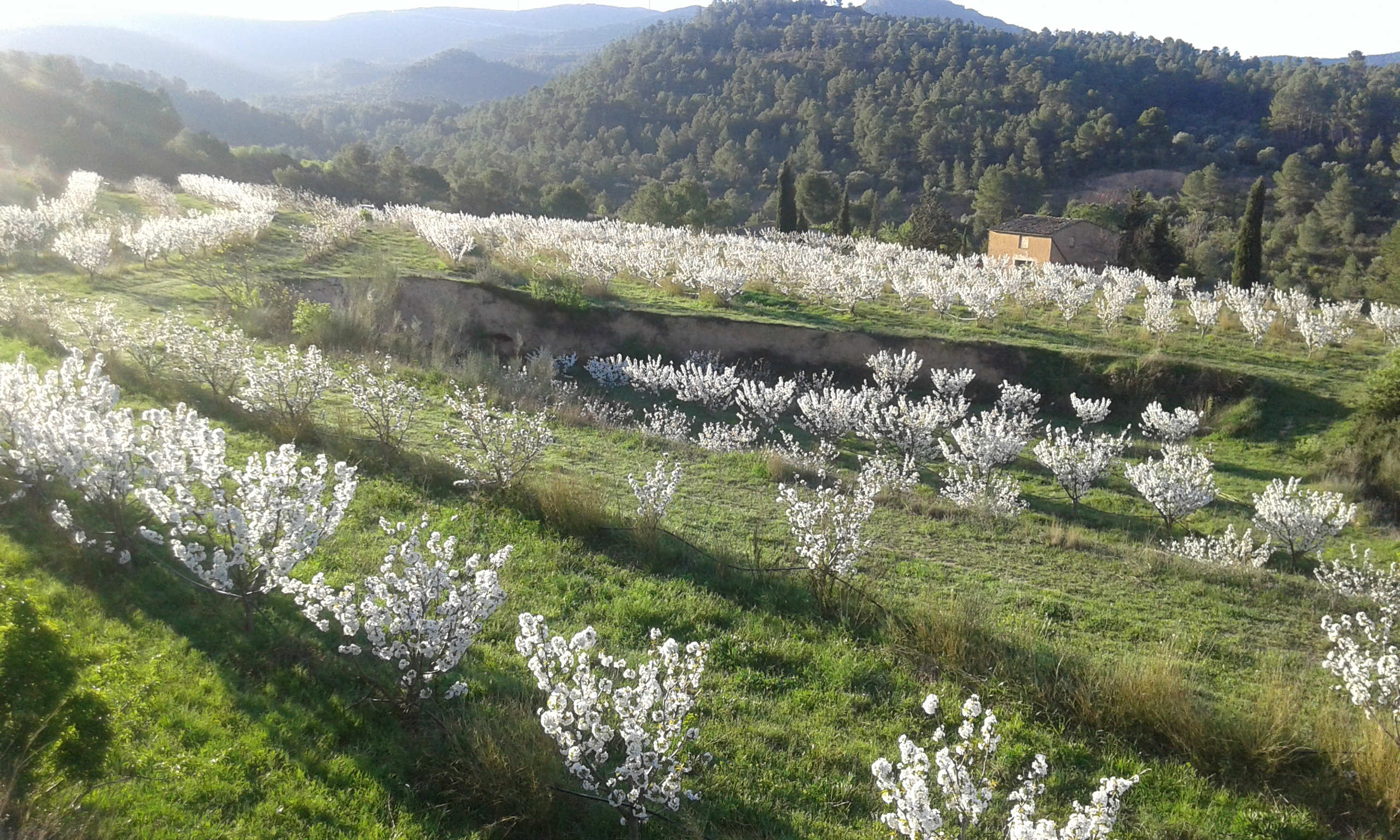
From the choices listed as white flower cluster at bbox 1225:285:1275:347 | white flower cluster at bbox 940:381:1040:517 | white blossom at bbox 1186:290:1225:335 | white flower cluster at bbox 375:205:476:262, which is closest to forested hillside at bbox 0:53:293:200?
white flower cluster at bbox 375:205:476:262

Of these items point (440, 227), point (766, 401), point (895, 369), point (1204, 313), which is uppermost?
point (1204, 313)

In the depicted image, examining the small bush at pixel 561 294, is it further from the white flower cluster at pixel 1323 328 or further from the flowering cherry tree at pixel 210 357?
the white flower cluster at pixel 1323 328

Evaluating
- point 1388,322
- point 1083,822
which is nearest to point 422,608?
point 1083,822

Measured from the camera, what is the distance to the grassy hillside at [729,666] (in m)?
4.20

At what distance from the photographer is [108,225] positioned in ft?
65.2

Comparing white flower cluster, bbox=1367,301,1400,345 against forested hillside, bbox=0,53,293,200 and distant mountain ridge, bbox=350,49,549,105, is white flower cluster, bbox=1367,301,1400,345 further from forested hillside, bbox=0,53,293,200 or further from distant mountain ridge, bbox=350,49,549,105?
distant mountain ridge, bbox=350,49,549,105

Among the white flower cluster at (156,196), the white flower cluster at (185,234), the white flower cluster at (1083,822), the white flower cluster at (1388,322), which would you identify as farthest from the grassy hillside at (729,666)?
the white flower cluster at (156,196)

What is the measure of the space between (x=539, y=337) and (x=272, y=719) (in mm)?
15539

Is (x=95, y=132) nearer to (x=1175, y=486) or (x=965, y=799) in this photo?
(x=1175, y=486)

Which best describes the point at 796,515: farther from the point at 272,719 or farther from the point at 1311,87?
the point at 1311,87

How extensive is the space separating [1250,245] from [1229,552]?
23.1m

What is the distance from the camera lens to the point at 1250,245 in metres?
27.0

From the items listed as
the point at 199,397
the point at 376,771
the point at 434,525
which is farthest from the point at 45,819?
the point at 199,397

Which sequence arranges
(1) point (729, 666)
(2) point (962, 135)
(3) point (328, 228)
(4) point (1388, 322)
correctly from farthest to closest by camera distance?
(2) point (962, 135)
(3) point (328, 228)
(4) point (1388, 322)
(1) point (729, 666)
